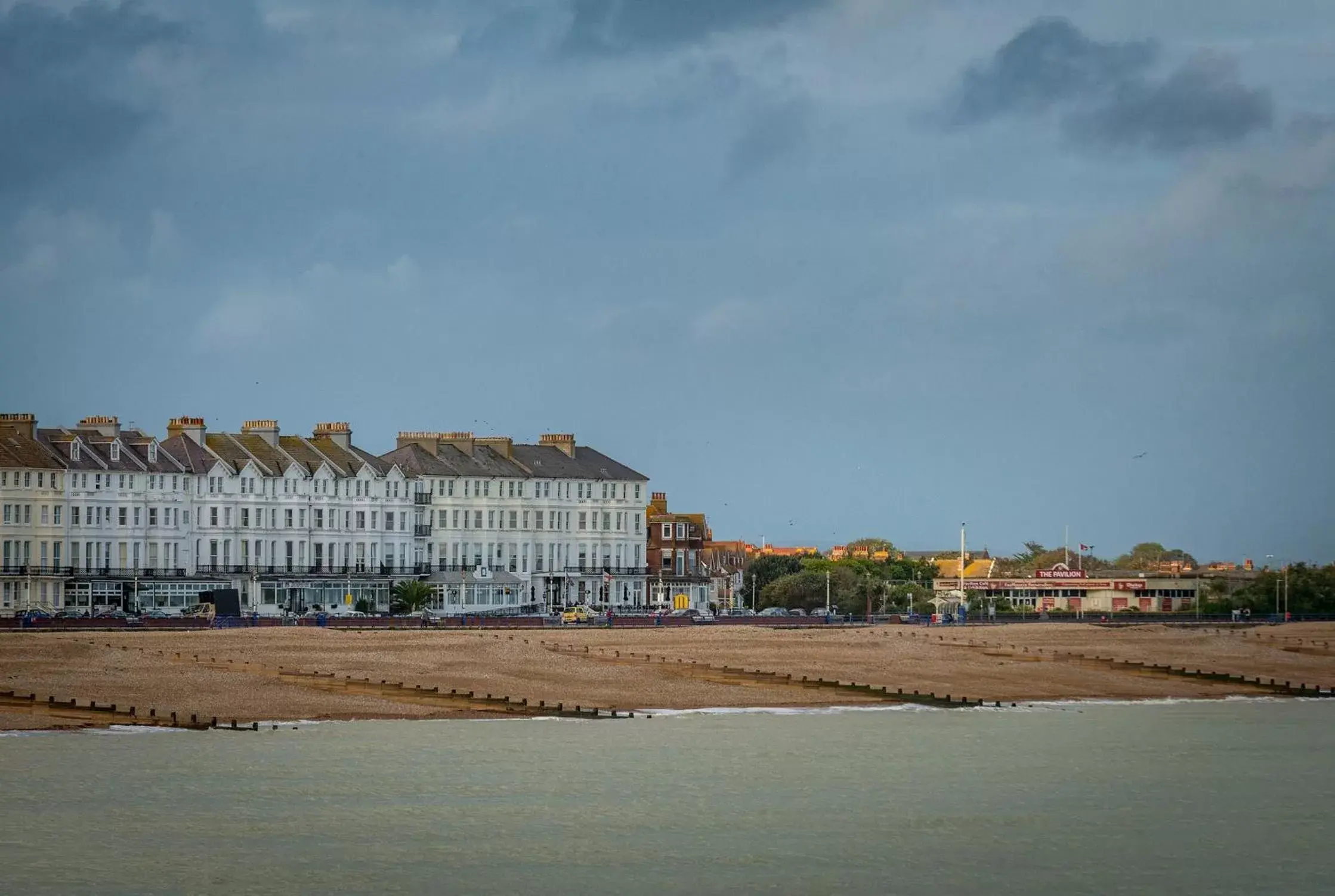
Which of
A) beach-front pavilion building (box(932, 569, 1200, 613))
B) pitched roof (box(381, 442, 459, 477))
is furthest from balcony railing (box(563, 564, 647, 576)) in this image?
beach-front pavilion building (box(932, 569, 1200, 613))

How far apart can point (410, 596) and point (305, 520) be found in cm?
763

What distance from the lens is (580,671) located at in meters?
68.1

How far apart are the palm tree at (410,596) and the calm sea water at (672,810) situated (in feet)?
185

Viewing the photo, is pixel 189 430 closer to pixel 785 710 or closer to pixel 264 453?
pixel 264 453

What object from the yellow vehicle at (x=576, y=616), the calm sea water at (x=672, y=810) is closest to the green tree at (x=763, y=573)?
the yellow vehicle at (x=576, y=616)

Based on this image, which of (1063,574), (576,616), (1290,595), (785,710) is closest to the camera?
(785,710)

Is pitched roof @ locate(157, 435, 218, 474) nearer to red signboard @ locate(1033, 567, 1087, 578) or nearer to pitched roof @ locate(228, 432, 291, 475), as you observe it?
pitched roof @ locate(228, 432, 291, 475)

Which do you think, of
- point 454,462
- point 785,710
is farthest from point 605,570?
point 785,710

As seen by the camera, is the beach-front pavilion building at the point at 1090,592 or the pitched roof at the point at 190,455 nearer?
the pitched roof at the point at 190,455

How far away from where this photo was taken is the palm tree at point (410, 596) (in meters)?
112

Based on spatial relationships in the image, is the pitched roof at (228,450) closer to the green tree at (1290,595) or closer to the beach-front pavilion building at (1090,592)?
the beach-front pavilion building at (1090,592)

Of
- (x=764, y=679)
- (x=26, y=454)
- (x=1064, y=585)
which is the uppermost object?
(x=26, y=454)

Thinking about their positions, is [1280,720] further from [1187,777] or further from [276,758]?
[276,758]

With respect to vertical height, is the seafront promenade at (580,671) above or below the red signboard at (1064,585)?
below
